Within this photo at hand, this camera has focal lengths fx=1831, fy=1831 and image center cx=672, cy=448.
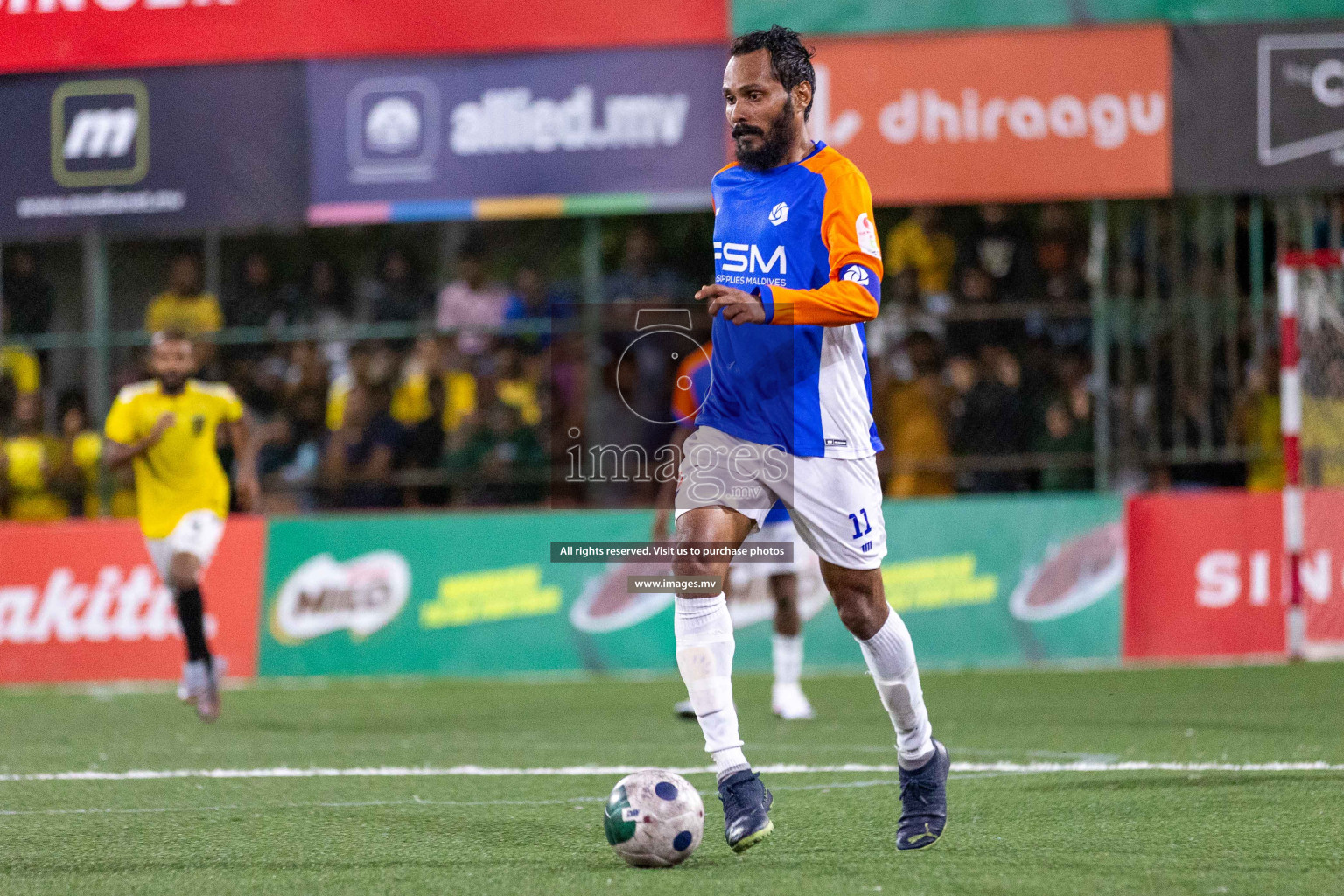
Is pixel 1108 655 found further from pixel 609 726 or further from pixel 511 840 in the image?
pixel 511 840

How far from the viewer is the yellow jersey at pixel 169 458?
10484 millimetres

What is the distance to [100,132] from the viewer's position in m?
13.8

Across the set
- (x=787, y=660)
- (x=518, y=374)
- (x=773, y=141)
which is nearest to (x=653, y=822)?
(x=773, y=141)

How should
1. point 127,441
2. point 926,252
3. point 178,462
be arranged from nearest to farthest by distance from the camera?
point 127,441, point 178,462, point 926,252

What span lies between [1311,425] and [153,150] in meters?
8.60

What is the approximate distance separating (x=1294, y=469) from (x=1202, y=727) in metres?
3.60

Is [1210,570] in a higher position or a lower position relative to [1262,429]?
lower

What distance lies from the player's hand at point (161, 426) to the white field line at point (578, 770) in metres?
2.67

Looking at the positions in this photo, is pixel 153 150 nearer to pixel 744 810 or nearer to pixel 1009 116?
pixel 1009 116

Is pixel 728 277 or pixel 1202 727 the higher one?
pixel 728 277

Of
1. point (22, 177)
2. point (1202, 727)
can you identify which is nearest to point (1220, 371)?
point (1202, 727)

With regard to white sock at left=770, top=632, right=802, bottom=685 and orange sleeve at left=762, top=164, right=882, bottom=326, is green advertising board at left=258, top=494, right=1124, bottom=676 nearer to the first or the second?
white sock at left=770, top=632, right=802, bottom=685

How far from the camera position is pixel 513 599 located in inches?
511

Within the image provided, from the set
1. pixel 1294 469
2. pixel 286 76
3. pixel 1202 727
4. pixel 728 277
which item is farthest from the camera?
pixel 286 76
